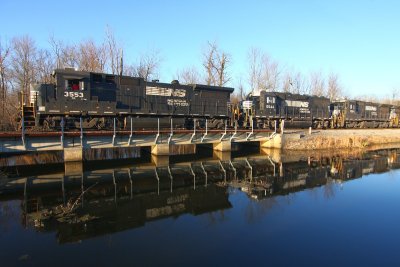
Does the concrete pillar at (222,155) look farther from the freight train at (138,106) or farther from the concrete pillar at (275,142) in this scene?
the concrete pillar at (275,142)

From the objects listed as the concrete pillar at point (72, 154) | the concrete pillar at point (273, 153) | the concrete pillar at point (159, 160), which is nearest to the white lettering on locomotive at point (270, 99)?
the concrete pillar at point (273, 153)

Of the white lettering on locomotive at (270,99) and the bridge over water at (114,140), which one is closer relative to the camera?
the bridge over water at (114,140)

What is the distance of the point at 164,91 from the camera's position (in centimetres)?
1836

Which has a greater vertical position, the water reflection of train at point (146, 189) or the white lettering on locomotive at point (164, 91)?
the white lettering on locomotive at point (164, 91)

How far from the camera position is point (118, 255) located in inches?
244

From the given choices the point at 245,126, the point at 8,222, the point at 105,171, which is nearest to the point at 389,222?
the point at 8,222

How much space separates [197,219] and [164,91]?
1148cm

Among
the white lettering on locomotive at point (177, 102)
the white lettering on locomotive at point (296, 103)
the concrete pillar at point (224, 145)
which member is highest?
the white lettering on locomotive at point (296, 103)

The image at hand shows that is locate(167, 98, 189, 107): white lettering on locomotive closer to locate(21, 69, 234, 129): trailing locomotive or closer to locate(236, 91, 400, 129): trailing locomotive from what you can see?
locate(21, 69, 234, 129): trailing locomotive

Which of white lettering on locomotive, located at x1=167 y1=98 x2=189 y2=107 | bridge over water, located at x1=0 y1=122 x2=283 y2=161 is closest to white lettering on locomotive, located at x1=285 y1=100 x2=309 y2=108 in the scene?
bridge over water, located at x1=0 y1=122 x2=283 y2=161

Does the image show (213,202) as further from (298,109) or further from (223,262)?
(298,109)

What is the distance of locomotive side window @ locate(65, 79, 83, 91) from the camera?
48.1 feet

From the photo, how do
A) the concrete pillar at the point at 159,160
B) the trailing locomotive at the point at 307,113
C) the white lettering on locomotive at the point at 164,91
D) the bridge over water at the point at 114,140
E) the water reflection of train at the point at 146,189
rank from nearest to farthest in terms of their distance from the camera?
the water reflection of train at the point at 146,189
the bridge over water at the point at 114,140
the concrete pillar at the point at 159,160
the white lettering on locomotive at the point at 164,91
the trailing locomotive at the point at 307,113

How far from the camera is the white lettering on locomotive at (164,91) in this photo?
17.8 metres
